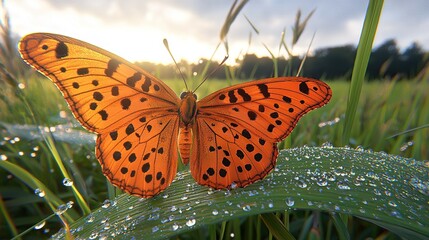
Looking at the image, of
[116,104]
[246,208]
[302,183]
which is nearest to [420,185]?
[302,183]

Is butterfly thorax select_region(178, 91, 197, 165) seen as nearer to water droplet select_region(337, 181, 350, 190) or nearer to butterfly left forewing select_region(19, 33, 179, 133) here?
butterfly left forewing select_region(19, 33, 179, 133)

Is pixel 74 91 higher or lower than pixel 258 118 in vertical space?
higher

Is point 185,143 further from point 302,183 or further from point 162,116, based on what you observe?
point 302,183

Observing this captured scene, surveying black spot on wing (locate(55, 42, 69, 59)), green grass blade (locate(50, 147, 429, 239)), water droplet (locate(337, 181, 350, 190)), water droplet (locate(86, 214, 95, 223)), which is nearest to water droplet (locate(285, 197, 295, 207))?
green grass blade (locate(50, 147, 429, 239))

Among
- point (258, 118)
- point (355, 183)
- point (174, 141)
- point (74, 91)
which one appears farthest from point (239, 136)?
point (74, 91)

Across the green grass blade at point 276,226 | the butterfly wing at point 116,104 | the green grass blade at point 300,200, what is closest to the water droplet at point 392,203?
the green grass blade at point 300,200

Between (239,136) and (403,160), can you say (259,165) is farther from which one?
(403,160)

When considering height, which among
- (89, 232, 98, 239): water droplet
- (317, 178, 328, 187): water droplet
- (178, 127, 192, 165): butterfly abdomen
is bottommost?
(89, 232, 98, 239): water droplet
